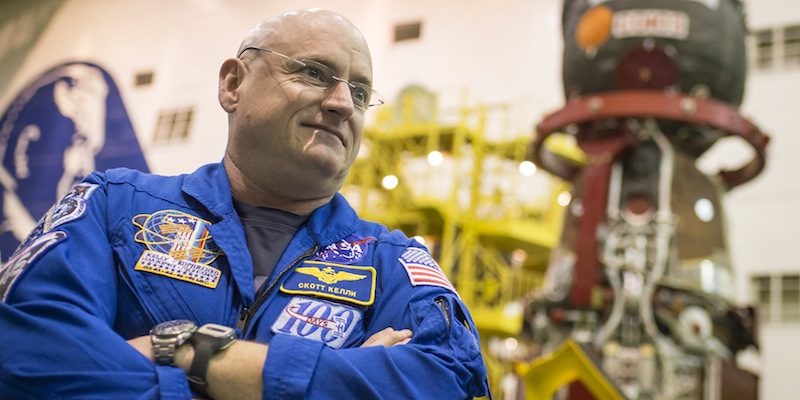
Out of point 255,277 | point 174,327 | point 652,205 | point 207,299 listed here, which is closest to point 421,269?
point 255,277

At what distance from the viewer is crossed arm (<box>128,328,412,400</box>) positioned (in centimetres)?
→ 177

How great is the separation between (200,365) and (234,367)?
0.07m

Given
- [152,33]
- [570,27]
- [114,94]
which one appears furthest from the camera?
[570,27]

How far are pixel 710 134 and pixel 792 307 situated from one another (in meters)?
3.57

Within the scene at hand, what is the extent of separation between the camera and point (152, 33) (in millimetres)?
5953

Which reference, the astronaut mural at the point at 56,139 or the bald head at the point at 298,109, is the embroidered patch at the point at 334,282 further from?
the astronaut mural at the point at 56,139

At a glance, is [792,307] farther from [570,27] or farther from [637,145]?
[570,27]

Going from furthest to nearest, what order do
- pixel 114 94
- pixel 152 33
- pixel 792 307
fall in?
pixel 792 307 < pixel 152 33 < pixel 114 94

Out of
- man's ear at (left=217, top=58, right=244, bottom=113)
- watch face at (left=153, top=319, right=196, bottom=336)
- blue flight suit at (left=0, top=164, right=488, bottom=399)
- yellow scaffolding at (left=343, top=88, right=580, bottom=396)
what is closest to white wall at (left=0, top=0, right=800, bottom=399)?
yellow scaffolding at (left=343, top=88, right=580, bottom=396)

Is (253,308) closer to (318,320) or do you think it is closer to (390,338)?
(318,320)

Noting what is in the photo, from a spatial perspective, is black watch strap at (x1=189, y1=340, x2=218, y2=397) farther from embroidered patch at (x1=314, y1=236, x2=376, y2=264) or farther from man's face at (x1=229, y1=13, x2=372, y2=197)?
man's face at (x1=229, y1=13, x2=372, y2=197)

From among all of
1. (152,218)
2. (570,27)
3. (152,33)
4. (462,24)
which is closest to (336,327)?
(152,218)

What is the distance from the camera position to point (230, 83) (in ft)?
7.68

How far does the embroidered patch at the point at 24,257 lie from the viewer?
1868mm
